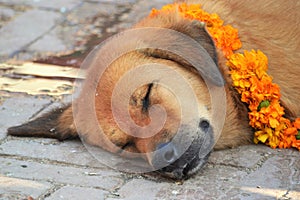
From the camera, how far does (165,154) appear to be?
175 inches

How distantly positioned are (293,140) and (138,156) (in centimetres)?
105

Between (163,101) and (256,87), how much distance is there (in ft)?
2.24

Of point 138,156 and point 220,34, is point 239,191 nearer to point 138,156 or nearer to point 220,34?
point 138,156

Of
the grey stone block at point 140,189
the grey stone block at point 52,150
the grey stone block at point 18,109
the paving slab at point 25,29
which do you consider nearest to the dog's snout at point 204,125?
the grey stone block at point 140,189

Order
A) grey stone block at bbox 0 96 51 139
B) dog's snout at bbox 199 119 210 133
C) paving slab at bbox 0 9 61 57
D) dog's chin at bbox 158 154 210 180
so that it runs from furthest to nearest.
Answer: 1. paving slab at bbox 0 9 61 57
2. grey stone block at bbox 0 96 51 139
3. dog's snout at bbox 199 119 210 133
4. dog's chin at bbox 158 154 210 180

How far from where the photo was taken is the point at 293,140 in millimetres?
5078

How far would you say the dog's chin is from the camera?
4535 mm

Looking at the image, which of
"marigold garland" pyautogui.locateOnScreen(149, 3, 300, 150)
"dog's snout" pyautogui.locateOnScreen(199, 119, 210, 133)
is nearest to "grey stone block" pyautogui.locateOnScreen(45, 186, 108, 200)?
"dog's snout" pyautogui.locateOnScreen(199, 119, 210, 133)

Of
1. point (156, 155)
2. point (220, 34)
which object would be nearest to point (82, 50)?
point (220, 34)

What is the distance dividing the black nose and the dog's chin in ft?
0.13

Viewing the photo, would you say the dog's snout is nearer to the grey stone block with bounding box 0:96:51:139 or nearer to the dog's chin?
the dog's chin

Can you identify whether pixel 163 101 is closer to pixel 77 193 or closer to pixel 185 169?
pixel 185 169

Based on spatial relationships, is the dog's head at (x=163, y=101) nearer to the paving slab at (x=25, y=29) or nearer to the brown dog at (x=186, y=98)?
the brown dog at (x=186, y=98)

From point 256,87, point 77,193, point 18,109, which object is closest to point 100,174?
point 77,193
